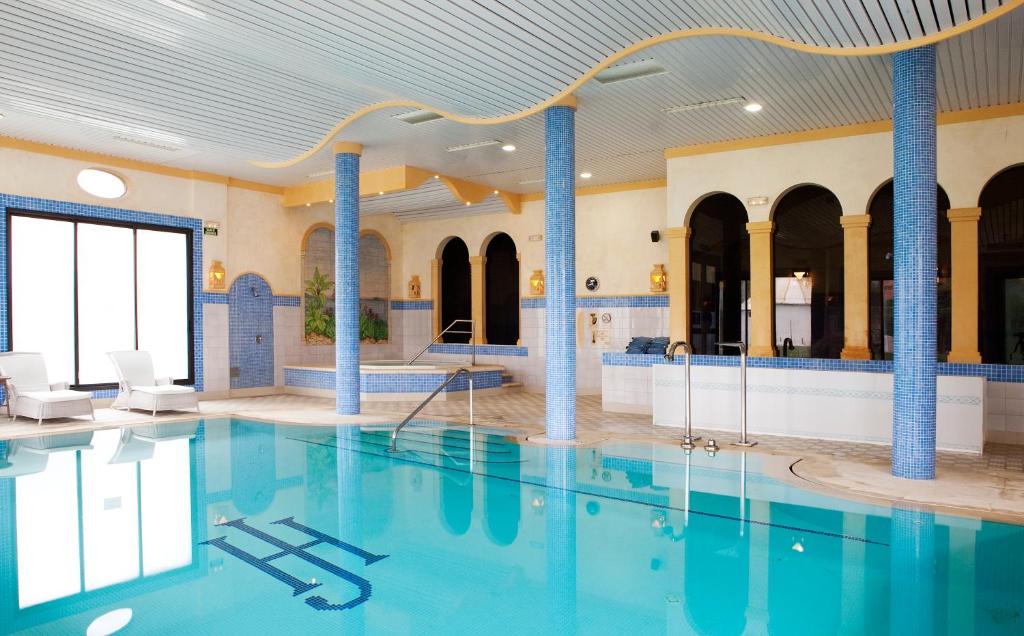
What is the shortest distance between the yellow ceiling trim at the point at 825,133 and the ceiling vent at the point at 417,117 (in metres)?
3.44

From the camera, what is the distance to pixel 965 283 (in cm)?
779

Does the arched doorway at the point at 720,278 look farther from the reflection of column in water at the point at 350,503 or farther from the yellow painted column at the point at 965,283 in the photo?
the reflection of column in water at the point at 350,503

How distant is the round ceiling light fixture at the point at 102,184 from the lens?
33.8ft

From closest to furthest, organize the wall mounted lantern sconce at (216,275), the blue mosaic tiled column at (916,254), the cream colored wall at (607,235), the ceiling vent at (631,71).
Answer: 1. the blue mosaic tiled column at (916,254)
2. the ceiling vent at (631,71)
3. the wall mounted lantern sconce at (216,275)
4. the cream colored wall at (607,235)

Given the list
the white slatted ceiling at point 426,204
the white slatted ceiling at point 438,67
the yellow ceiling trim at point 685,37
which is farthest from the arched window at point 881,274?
the white slatted ceiling at point 426,204

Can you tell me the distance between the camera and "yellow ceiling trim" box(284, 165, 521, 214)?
1113 cm

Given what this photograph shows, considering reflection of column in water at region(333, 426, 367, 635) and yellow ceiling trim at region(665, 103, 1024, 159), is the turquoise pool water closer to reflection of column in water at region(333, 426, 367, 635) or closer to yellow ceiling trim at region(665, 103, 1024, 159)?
reflection of column in water at region(333, 426, 367, 635)

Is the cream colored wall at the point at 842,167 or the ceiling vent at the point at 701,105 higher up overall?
the ceiling vent at the point at 701,105

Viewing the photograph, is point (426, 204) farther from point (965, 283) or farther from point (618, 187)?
point (965, 283)

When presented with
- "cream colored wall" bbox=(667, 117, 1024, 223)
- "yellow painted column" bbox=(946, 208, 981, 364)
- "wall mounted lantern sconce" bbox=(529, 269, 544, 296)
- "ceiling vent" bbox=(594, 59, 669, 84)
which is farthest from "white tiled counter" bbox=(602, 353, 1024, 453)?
"wall mounted lantern sconce" bbox=(529, 269, 544, 296)

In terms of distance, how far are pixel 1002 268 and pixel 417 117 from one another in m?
7.20

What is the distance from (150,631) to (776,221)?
862cm

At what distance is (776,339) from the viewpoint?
9.50 m

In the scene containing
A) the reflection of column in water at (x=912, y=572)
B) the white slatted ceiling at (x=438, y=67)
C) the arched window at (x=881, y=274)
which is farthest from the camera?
the arched window at (x=881, y=274)
